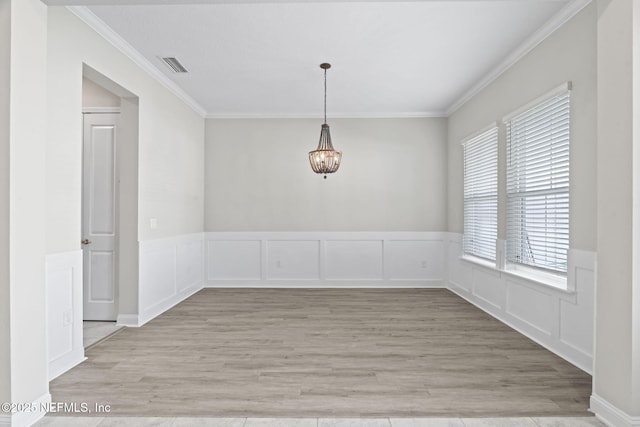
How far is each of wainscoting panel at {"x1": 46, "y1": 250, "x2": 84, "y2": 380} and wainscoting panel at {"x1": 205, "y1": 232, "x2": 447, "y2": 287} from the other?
3.06m

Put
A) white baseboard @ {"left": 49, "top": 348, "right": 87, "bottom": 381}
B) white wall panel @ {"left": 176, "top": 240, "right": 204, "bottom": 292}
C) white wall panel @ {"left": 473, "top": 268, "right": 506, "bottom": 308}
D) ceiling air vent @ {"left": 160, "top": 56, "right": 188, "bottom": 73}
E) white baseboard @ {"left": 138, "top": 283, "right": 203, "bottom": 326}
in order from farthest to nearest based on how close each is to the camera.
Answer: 1. white wall panel @ {"left": 176, "top": 240, "right": 204, "bottom": 292}
2. white wall panel @ {"left": 473, "top": 268, "right": 506, "bottom": 308}
3. white baseboard @ {"left": 138, "top": 283, "right": 203, "bottom": 326}
4. ceiling air vent @ {"left": 160, "top": 56, "right": 188, "bottom": 73}
5. white baseboard @ {"left": 49, "top": 348, "right": 87, "bottom": 381}

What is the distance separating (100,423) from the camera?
2107 millimetres

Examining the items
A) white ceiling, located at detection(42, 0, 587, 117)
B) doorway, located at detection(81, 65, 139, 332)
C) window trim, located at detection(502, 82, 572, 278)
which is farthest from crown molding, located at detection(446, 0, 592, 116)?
doorway, located at detection(81, 65, 139, 332)

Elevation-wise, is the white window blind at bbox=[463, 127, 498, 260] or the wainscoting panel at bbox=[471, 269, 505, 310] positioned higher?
the white window blind at bbox=[463, 127, 498, 260]

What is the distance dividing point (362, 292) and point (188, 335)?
9.40ft

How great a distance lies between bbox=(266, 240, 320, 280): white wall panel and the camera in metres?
6.05

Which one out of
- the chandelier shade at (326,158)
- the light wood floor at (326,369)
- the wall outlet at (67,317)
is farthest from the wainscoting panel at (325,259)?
the wall outlet at (67,317)

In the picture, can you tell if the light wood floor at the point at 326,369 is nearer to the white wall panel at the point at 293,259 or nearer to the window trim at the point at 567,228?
the window trim at the point at 567,228

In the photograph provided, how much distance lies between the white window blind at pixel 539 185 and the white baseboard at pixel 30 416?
398 centimetres

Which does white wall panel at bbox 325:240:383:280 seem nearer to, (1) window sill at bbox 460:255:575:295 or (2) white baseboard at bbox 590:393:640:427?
(1) window sill at bbox 460:255:575:295

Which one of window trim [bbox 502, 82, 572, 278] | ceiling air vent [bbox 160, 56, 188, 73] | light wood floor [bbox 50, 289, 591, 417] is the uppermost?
ceiling air vent [bbox 160, 56, 188, 73]

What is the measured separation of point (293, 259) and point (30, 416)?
4196 millimetres

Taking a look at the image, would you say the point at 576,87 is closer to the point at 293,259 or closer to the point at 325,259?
the point at 325,259
